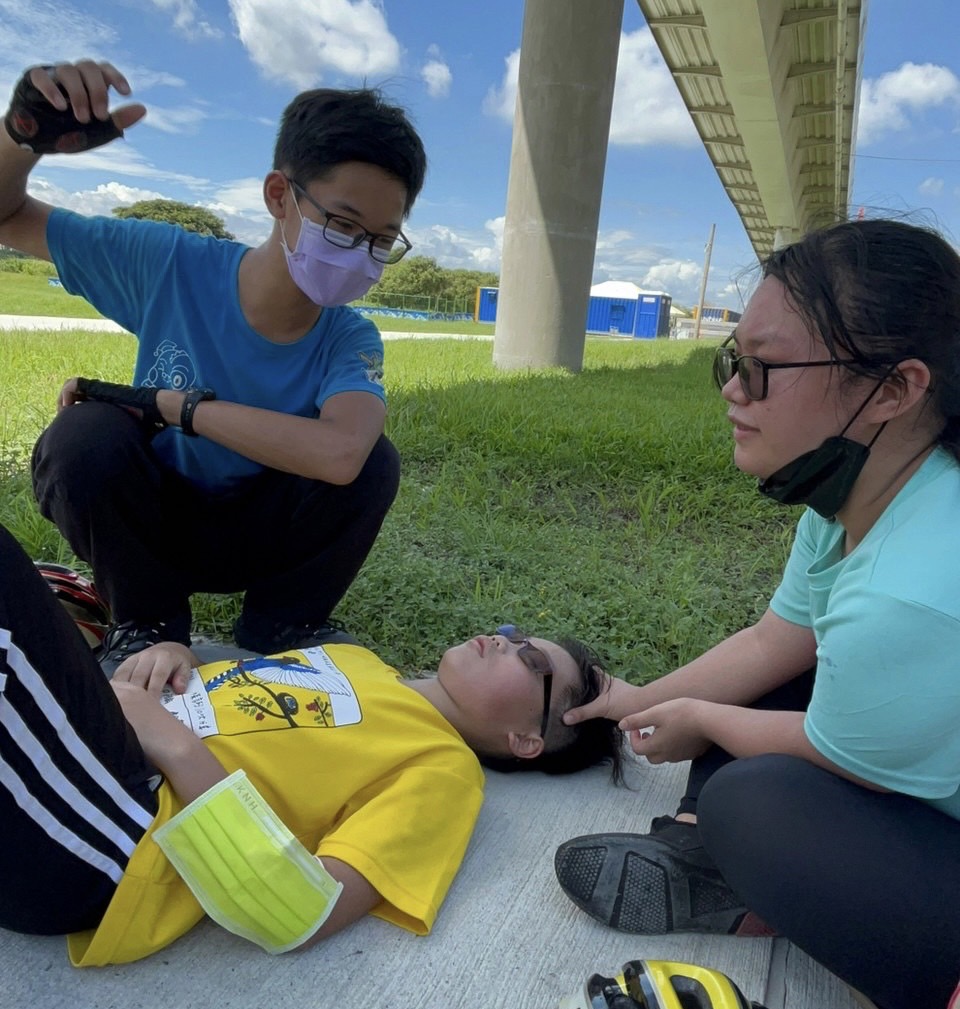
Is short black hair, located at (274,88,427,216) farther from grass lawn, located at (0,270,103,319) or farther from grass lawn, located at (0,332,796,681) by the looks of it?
grass lawn, located at (0,270,103,319)

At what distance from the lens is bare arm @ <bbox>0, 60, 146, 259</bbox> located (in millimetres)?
1821

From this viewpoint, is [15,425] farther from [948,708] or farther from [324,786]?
[948,708]

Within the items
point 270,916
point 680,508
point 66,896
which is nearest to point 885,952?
point 270,916

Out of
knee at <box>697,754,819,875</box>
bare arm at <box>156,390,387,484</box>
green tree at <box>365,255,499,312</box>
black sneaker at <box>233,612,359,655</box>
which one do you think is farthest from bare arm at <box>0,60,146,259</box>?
green tree at <box>365,255,499,312</box>

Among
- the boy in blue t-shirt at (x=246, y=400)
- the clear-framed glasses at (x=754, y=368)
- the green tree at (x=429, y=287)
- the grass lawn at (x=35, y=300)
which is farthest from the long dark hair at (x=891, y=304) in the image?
the green tree at (x=429, y=287)

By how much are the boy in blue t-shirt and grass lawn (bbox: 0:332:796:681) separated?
1.50ft

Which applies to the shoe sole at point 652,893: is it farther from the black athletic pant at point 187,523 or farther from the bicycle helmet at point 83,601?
the bicycle helmet at point 83,601

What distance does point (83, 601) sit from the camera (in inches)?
95.8

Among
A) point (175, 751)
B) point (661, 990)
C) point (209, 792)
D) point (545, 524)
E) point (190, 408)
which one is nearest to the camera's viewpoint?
point (661, 990)

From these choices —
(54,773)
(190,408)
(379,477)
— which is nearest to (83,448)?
(190,408)

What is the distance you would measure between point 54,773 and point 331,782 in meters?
0.51

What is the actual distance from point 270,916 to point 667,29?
14.9 metres

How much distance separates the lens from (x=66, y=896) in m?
1.30

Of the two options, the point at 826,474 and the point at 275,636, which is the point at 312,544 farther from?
the point at 826,474
